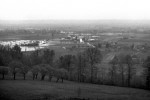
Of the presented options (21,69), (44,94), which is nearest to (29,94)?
(44,94)

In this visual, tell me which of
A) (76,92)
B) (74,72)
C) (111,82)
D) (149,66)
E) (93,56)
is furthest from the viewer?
(93,56)

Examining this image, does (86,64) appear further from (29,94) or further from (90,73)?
(29,94)

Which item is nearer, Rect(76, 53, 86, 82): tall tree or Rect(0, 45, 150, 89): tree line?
Rect(0, 45, 150, 89): tree line

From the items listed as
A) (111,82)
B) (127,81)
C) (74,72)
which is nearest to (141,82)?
(127,81)

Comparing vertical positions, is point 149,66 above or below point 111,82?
above

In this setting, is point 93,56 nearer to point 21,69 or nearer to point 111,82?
point 111,82

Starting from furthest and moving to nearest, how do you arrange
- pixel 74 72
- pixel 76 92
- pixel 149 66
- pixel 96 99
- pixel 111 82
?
1. pixel 74 72
2. pixel 111 82
3. pixel 149 66
4. pixel 76 92
5. pixel 96 99

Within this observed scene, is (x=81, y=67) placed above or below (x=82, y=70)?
above

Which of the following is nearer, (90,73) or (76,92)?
(76,92)

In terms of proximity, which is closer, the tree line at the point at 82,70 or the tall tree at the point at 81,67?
the tree line at the point at 82,70
